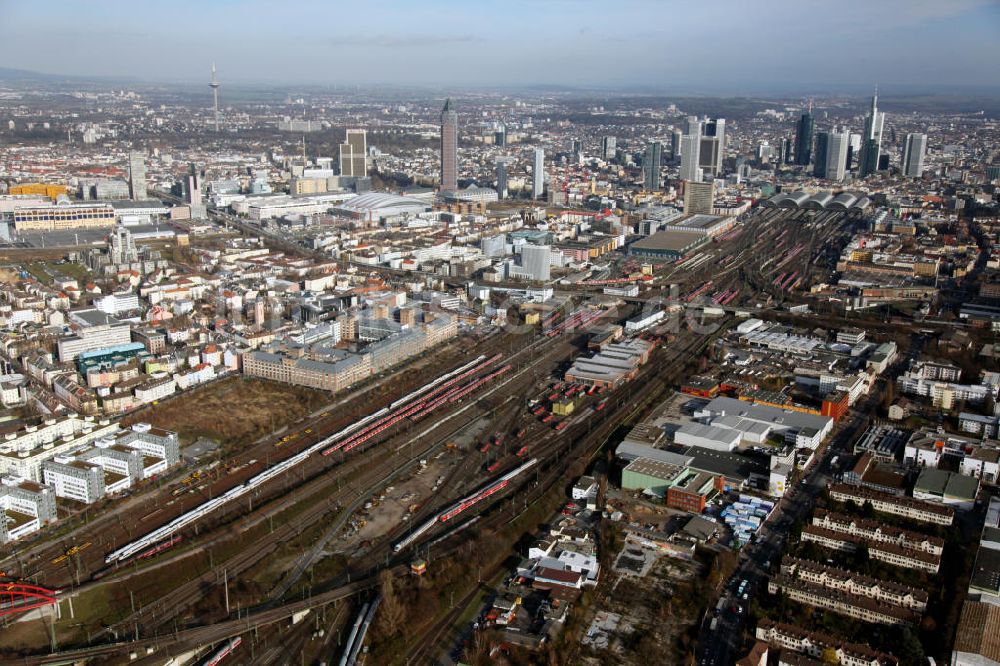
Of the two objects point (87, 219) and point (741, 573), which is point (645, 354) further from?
point (87, 219)

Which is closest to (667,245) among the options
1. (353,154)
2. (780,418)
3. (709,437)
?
(780,418)

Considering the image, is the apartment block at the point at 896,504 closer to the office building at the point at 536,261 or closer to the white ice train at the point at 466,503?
the white ice train at the point at 466,503

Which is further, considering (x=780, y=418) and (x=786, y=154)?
(x=786, y=154)

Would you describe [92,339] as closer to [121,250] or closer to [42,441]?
[42,441]

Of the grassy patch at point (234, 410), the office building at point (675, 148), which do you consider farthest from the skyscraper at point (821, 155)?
the grassy patch at point (234, 410)

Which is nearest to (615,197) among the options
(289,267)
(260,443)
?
(289,267)
